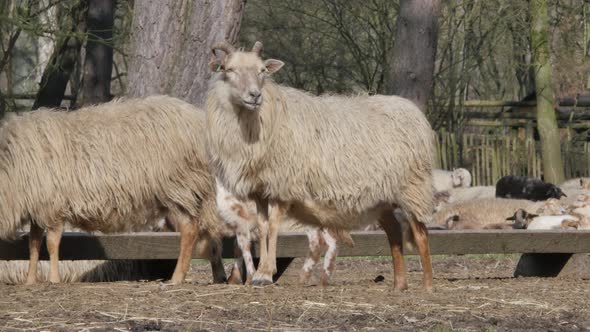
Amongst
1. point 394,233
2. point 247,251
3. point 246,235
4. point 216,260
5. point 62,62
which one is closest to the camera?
point 394,233

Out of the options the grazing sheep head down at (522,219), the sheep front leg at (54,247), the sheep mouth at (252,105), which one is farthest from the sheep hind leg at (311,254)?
the grazing sheep head down at (522,219)

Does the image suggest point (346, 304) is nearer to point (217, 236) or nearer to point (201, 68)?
point (217, 236)

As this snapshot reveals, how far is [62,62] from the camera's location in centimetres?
2156

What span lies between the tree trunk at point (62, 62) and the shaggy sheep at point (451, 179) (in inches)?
304

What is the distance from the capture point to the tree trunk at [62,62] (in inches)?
814

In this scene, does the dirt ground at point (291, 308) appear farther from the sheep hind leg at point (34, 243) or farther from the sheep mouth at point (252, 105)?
the sheep mouth at point (252, 105)

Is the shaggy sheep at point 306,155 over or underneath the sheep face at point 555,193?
over

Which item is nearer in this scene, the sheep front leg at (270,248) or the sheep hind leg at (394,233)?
the sheep front leg at (270,248)

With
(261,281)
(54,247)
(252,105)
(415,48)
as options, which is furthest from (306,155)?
(415,48)

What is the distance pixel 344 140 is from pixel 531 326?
99.5 inches

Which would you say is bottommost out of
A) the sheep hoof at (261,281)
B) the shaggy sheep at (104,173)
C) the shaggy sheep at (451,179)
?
the shaggy sheep at (451,179)

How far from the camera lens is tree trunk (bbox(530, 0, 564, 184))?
987 inches

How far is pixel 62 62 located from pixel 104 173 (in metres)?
13.1

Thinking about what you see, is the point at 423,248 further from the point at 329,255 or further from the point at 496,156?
the point at 496,156
